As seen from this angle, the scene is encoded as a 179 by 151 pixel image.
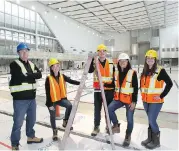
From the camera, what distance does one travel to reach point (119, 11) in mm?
28172

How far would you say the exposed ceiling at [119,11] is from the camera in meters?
24.8

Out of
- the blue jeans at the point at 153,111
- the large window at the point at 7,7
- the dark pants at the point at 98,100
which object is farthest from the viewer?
the large window at the point at 7,7

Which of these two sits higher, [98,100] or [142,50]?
[142,50]

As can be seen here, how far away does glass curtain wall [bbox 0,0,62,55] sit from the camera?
24953mm

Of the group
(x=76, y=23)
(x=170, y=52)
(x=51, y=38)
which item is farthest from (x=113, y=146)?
(x=170, y=52)

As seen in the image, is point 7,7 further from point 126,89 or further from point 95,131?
point 126,89

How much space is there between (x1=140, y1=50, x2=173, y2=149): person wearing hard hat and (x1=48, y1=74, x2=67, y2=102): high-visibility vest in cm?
151

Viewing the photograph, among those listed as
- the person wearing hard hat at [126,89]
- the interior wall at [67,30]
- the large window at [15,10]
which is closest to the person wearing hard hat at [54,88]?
the person wearing hard hat at [126,89]

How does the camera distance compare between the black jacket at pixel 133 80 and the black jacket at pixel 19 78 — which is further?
the black jacket at pixel 133 80

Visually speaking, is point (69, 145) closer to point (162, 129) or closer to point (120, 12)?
point (162, 129)

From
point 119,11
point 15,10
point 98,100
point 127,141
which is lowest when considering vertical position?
point 127,141

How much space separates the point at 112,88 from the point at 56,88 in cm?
108

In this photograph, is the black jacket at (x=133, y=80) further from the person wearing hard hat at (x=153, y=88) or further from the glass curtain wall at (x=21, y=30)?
the glass curtain wall at (x=21, y=30)

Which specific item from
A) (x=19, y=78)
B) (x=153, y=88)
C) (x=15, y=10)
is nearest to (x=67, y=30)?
(x=15, y=10)
